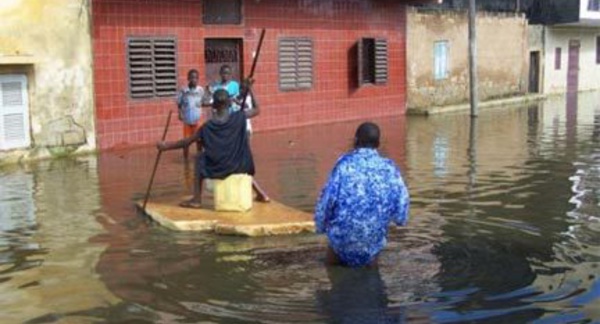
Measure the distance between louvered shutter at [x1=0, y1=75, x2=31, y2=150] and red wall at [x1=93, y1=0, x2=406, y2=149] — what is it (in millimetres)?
1467

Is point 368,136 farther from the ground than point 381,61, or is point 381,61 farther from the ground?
point 381,61

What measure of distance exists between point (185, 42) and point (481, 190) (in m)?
8.05

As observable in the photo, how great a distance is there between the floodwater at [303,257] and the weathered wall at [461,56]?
11.4 meters

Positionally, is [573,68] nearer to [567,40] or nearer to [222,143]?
[567,40]

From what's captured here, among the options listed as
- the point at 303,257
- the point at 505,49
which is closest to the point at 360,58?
the point at 505,49

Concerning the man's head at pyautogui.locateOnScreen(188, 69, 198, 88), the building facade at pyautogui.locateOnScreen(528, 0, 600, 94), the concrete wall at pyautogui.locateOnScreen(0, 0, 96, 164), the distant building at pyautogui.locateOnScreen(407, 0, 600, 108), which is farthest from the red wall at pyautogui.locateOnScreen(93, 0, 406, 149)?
the building facade at pyautogui.locateOnScreen(528, 0, 600, 94)

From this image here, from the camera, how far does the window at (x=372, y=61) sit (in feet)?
69.0

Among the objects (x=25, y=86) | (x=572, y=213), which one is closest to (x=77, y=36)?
(x=25, y=86)

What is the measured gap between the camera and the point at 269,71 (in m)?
18.5

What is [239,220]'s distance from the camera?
7.99m

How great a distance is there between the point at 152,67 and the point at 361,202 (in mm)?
10377

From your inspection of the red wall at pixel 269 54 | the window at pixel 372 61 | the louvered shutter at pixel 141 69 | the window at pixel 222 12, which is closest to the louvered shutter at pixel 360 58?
the window at pixel 372 61

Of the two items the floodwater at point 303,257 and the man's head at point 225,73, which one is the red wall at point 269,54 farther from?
the man's head at point 225,73

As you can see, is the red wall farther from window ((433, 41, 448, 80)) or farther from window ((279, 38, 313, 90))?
window ((433, 41, 448, 80))
